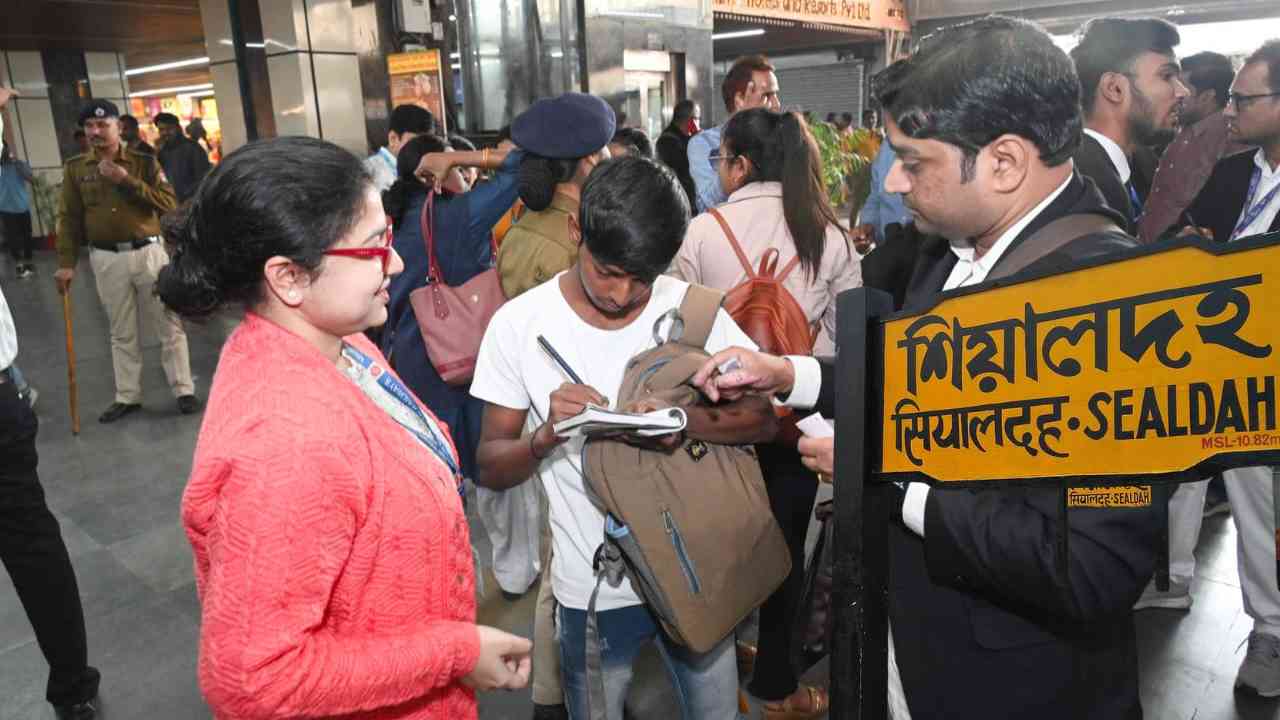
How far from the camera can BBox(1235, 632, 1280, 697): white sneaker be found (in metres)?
2.80

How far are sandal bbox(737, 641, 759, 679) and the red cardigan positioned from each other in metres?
1.84

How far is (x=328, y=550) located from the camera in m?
1.15

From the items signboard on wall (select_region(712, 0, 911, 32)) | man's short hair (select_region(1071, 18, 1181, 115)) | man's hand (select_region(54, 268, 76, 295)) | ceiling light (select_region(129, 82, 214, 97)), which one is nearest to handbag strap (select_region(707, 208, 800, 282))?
man's short hair (select_region(1071, 18, 1181, 115))

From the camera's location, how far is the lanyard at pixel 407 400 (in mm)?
1476

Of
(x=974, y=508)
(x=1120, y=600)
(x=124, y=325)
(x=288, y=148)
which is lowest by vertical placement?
(x=124, y=325)

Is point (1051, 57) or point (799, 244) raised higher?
point (1051, 57)

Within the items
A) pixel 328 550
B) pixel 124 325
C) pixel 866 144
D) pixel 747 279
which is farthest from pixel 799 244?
pixel 866 144

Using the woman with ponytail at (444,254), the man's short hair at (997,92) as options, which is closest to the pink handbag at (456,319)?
the woman with ponytail at (444,254)

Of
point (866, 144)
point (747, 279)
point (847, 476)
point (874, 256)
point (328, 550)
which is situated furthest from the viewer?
point (866, 144)

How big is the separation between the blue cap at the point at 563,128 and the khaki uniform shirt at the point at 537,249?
177mm

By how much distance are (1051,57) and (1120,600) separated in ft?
2.65

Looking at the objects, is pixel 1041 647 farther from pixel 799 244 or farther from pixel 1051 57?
pixel 799 244

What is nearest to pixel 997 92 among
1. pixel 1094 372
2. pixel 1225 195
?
pixel 1094 372

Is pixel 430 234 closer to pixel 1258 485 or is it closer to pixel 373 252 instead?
pixel 373 252
